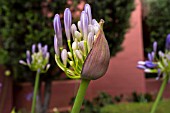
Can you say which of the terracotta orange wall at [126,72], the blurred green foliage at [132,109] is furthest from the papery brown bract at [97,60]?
the terracotta orange wall at [126,72]

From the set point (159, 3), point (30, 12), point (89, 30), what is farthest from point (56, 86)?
point (89, 30)

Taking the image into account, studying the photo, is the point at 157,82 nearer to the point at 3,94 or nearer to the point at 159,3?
the point at 159,3

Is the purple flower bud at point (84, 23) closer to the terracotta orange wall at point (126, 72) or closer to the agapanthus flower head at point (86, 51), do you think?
the agapanthus flower head at point (86, 51)

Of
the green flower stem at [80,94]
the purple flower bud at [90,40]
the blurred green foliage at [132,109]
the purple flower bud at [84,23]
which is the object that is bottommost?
the blurred green foliage at [132,109]

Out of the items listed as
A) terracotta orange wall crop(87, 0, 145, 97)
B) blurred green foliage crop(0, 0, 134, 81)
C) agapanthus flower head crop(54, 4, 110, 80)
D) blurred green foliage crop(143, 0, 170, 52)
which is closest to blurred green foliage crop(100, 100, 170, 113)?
blurred green foliage crop(0, 0, 134, 81)

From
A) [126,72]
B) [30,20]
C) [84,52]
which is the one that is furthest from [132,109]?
[84,52]

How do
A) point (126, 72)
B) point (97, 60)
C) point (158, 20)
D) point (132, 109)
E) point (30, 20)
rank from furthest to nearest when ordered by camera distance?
point (158, 20) < point (126, 72) < point (132, 109) < point (30, 20) < point (97, 60)

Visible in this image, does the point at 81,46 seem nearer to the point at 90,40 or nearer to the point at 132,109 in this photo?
the point at 90,40
